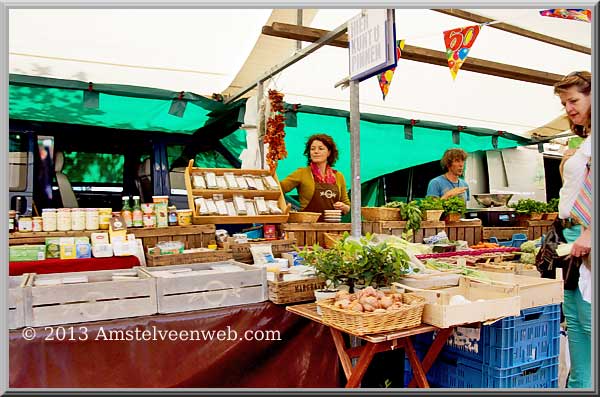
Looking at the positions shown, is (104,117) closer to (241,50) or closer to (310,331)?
(241,50)

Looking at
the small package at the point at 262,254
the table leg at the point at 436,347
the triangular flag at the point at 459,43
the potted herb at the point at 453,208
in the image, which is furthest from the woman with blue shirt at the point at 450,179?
the table leg at the point at 436,347

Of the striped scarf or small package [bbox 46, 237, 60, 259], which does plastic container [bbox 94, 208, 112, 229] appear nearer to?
small package [bbox 46, 237, 60, 259]

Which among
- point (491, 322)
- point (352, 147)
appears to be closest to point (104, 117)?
point (352, 147)

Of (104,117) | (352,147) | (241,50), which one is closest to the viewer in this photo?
(352,147)

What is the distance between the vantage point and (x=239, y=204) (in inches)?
159

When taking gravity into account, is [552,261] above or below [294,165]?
below

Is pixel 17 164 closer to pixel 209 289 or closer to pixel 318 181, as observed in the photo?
pixel 209 289

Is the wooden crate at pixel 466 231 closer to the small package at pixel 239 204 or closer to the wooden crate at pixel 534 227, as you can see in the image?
the wooden crate at pixel 534 227

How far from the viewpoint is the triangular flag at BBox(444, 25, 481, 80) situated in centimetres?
423

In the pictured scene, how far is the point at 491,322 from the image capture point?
2609mm

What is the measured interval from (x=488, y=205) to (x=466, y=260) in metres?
2.21

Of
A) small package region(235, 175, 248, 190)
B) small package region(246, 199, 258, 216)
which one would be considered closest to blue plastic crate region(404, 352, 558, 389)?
small package region(246, 199, 258, 216)

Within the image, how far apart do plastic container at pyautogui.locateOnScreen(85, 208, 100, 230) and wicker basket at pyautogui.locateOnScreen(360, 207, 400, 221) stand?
7.52 feet

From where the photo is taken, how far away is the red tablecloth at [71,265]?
9.85 feet
